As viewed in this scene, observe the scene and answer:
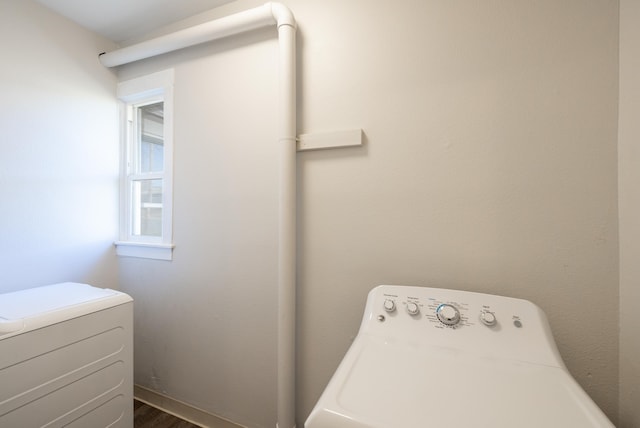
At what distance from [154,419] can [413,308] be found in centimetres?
167

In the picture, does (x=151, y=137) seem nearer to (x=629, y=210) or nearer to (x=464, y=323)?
(x=464, y=323)

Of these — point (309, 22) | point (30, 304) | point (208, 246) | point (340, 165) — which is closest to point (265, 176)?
point (340, 165)

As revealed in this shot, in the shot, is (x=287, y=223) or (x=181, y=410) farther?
(x=181, y=410)

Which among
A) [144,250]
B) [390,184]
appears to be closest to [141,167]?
[144,250]

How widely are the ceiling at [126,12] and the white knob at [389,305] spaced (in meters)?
1.71

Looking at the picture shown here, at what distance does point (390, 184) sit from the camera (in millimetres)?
1087

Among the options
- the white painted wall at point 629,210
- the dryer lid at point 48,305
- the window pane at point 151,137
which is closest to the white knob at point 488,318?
the white painted wall at point 629,210

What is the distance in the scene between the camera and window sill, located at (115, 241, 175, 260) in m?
1.54

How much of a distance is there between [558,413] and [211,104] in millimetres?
1775

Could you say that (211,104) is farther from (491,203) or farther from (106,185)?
(491,203)

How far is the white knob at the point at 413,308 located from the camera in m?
0.84

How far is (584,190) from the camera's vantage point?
0.86m

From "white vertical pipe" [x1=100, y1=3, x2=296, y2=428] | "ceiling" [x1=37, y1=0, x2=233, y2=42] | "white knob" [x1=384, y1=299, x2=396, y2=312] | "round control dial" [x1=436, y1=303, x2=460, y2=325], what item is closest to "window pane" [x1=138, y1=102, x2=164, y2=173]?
"ceiling" [x1=37, y1=0, x2=233, y2=42]

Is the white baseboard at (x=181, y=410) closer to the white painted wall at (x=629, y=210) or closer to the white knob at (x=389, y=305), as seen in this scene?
the white knob at (x=389, y=305)
